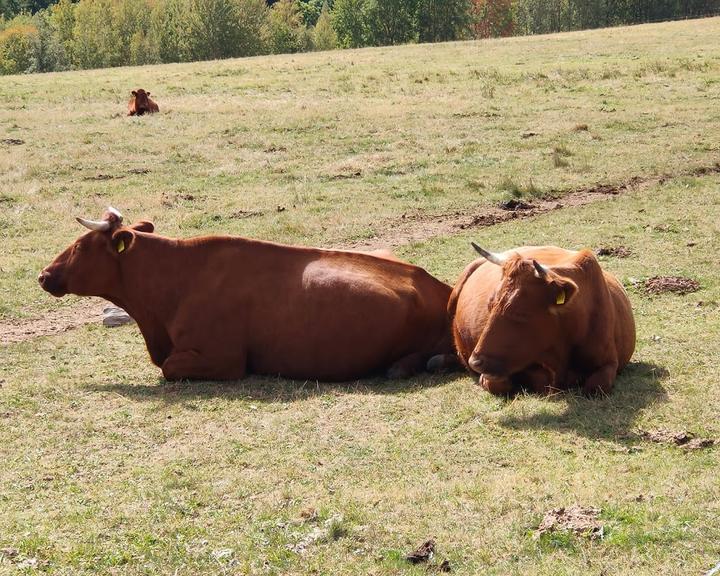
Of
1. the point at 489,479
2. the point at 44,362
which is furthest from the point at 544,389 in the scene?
the point at 44,362

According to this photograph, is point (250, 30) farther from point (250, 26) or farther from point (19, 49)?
point (19, 49)

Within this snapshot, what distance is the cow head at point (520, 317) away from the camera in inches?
319

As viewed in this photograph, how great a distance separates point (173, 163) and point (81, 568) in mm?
16923

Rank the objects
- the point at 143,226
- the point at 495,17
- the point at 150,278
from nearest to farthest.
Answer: the point at 150,278
the point at 143,226
the point at 495,17

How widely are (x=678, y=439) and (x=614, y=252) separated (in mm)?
6904

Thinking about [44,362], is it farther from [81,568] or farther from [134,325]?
[81,568]

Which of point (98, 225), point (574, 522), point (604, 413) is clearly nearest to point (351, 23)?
point (98, 225)

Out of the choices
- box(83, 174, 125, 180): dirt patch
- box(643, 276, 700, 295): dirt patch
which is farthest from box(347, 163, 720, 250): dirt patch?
box(83, 174, 125, 180): dirt patch

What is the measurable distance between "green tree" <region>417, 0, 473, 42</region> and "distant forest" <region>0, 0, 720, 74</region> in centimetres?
9

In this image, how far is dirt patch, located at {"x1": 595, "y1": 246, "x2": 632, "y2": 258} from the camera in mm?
13758

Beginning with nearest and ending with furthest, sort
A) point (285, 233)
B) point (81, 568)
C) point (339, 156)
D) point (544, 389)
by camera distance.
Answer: point (81, 568)
point (544, 389)
point (285, 233)
point (339, 156)

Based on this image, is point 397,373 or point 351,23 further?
point 351,23

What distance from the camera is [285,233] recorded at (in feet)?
53.3

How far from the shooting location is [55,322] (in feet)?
40.8
